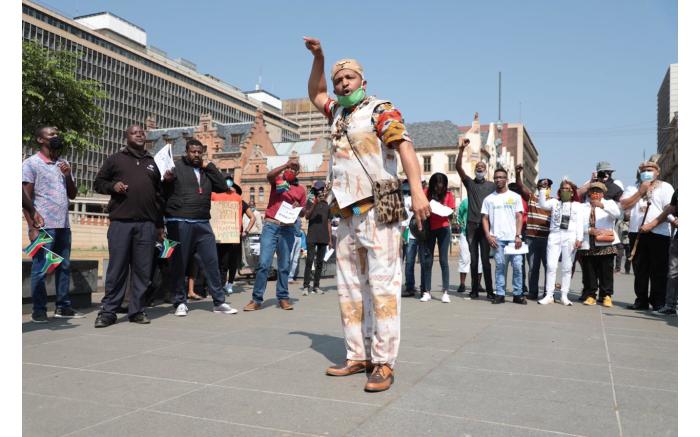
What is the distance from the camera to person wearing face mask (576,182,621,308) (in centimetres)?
954

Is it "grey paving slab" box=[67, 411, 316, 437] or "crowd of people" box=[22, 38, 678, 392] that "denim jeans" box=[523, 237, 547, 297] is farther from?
"grey paving slab" box=[67, 411, 316, 437]

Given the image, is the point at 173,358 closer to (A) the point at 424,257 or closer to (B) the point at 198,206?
(B) the point at 198,206

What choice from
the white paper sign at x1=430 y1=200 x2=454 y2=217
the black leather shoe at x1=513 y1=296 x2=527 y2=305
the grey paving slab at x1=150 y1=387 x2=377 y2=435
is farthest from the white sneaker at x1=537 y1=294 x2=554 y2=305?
the grey paving slab at x1=150 y1=387 x2=377 y2=435

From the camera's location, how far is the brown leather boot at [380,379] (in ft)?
12.4

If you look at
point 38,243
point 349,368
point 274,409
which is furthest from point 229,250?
point 274,409

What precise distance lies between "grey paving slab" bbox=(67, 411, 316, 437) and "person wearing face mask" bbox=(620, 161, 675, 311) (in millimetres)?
7366

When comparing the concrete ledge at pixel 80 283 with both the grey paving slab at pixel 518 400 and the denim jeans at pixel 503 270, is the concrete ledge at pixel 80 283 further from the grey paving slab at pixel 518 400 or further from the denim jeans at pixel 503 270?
the denim jeans at pixel 503 270

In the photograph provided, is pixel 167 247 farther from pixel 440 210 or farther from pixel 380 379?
pixel 440 210

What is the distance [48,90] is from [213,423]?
127 feet

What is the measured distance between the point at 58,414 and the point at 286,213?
5.09 metres

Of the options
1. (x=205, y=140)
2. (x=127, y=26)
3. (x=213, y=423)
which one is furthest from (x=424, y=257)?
(x=127, y=26)

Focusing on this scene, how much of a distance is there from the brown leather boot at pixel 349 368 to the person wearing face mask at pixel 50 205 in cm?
409

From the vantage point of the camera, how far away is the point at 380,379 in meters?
3.86
